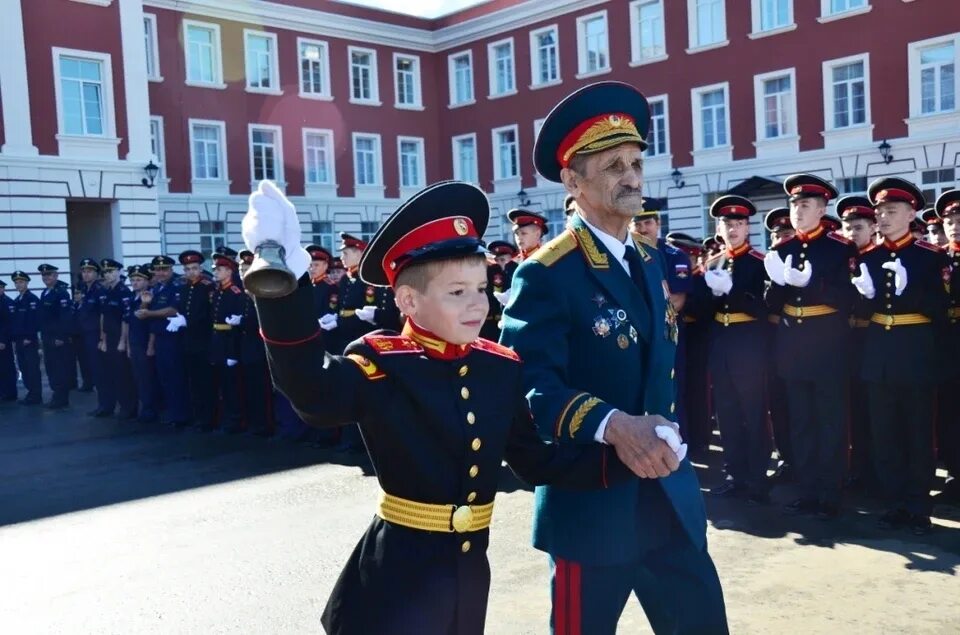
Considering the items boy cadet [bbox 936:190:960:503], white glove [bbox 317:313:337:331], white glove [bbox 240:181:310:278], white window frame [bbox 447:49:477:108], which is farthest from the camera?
white window frame [bbox 447:49:477:108]

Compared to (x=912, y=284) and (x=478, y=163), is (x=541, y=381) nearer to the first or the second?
(x=912, y=284)

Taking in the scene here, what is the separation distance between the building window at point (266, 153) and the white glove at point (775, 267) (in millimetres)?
28092

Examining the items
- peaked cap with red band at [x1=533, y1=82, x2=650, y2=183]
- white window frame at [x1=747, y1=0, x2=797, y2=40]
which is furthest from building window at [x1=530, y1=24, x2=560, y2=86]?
peaked cap with red band at [x1=533, y1=82, x2=650, y2=183]

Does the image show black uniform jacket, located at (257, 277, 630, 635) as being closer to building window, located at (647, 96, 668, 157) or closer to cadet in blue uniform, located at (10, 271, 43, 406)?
cadet in blue uniform, located at (10, 271, 43, 406)

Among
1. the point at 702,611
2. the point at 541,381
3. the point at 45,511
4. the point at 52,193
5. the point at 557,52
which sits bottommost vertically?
the point at 45,511

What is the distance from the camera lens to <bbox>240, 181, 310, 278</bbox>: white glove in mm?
2058

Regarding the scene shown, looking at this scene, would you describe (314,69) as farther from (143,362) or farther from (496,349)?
(496,349)

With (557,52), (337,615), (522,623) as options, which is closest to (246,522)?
(522,623)

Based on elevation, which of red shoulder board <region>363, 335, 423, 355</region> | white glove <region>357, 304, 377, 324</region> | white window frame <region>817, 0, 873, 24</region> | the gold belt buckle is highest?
white window frame <region>817, 0, 873, 24</region>

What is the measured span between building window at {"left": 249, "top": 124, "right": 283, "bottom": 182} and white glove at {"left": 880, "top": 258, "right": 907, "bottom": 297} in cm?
2860

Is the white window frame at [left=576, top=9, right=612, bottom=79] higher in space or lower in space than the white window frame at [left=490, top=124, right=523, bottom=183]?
higher

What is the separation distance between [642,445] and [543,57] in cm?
3239

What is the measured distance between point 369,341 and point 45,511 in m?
6.14

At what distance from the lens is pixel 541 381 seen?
2830 mm
